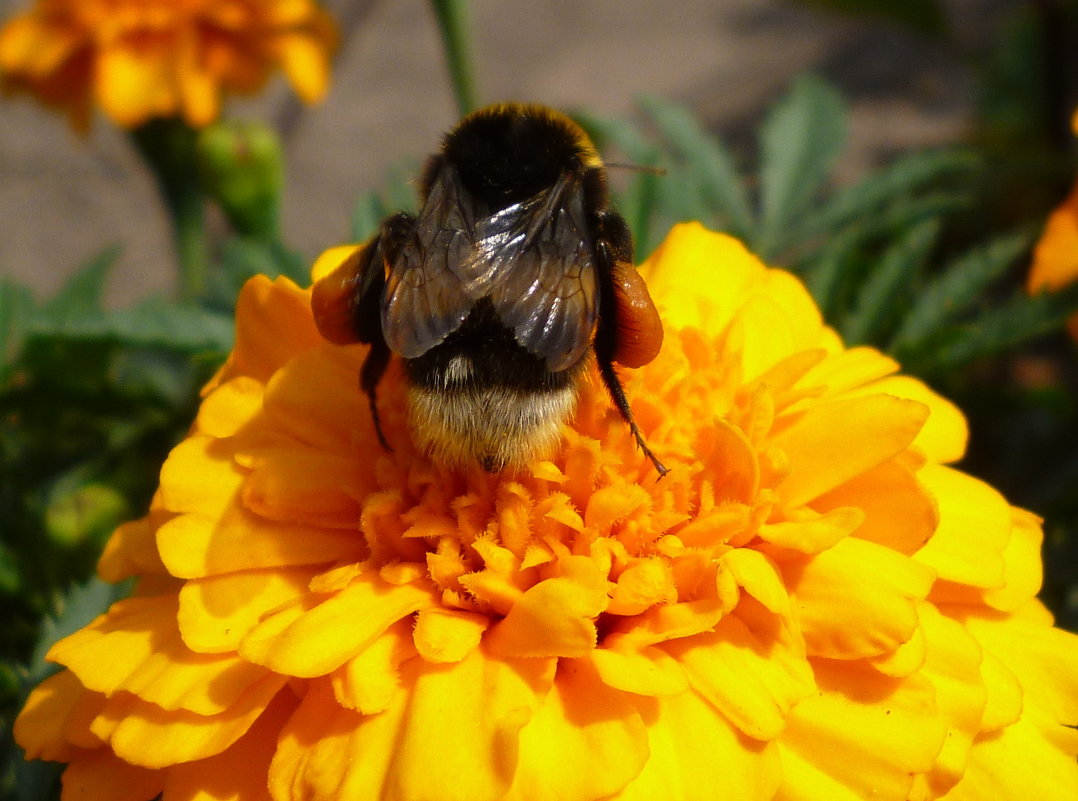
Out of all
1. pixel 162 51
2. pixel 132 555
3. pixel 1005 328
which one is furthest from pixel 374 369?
pixel 162 51

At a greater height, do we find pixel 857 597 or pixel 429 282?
pixel 429 282

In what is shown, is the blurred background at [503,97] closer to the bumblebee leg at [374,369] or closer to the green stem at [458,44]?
the green stem at [458,44]

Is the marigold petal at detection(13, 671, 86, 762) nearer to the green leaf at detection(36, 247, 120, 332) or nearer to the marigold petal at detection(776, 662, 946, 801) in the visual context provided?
the marigold petal at detection(776, 662, 946, 801)

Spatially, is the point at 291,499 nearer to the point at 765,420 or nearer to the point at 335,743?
the point at 335,743

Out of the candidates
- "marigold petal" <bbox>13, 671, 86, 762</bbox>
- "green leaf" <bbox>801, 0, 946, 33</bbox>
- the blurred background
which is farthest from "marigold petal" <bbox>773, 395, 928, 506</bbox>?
the blurred background

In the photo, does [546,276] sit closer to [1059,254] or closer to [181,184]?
[1059,254]

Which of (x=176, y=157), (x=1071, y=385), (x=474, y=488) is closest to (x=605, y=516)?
(x=474, y=488)
